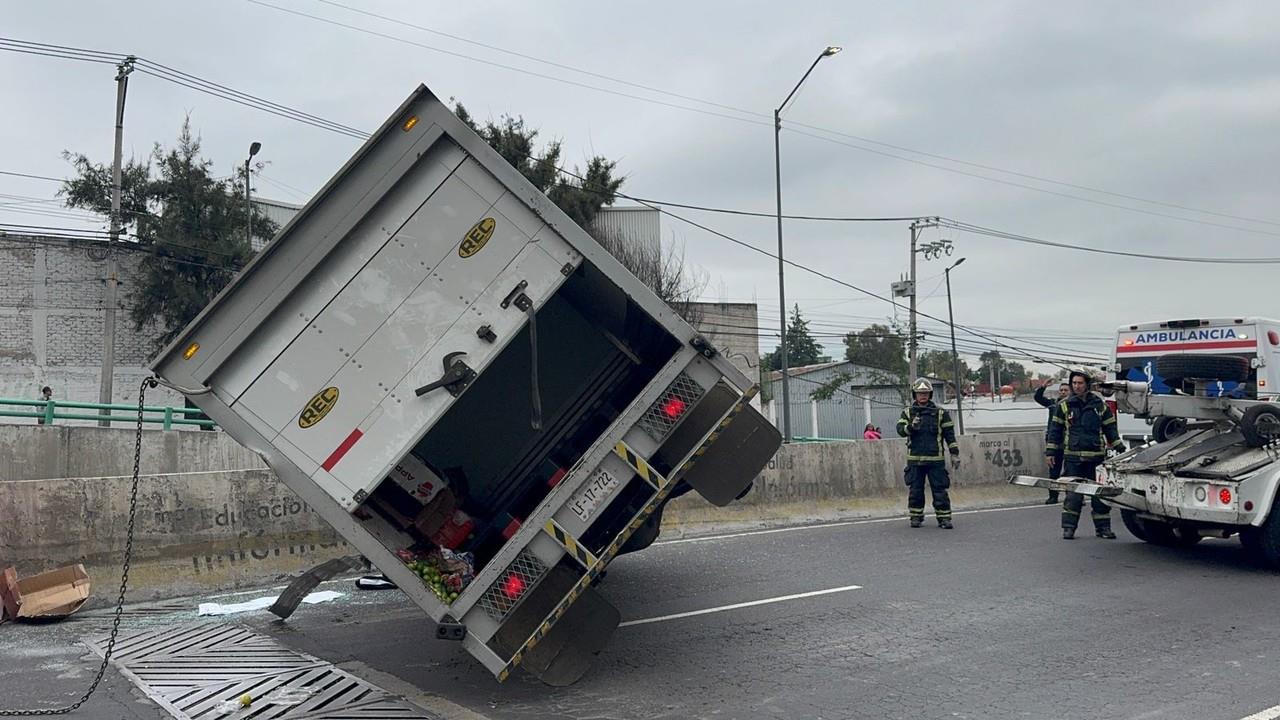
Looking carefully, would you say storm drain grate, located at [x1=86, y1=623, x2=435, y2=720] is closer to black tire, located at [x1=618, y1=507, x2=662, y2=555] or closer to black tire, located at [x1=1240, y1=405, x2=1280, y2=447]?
black tire, located at [x1=618, y1=507, x2=662, y2=555]

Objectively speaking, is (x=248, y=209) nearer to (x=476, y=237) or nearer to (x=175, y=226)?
(x=175, y=226)

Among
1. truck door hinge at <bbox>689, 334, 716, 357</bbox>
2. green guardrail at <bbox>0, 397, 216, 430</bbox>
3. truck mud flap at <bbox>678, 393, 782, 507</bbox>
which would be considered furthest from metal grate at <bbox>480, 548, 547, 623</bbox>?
green guardrail at <bbox>0, 397, 216, 430</bbox>

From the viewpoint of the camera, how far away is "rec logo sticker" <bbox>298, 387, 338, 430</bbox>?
5387 millimetres

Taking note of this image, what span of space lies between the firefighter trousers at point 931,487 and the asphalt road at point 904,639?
156 centimetres

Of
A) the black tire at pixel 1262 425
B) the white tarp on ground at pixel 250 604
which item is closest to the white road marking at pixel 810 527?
the white tarp on ground at pixel 250 604

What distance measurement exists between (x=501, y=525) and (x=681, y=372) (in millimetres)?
1878

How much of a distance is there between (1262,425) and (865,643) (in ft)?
15.9

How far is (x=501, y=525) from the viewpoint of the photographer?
6.96 m

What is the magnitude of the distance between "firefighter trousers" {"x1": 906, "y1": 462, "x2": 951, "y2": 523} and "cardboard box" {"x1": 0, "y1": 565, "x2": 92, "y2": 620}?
866cm

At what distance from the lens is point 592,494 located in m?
5.70

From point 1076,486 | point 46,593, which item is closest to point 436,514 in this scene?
point 46,593

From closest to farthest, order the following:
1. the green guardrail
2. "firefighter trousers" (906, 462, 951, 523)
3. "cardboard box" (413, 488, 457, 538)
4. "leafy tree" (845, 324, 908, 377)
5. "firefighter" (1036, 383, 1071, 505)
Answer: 1. "cardboard box" (413, 488, 457, 538)
2. "firefighter" (1036, 383, 1071, 505)
3. "firefighter trousers" (906, 462, 951, 523)
4. the green guardrail
5. "leafy tree" (845, 324, 908, 377)

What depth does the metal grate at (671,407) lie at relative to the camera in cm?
588

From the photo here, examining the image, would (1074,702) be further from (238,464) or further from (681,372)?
(238,464)
